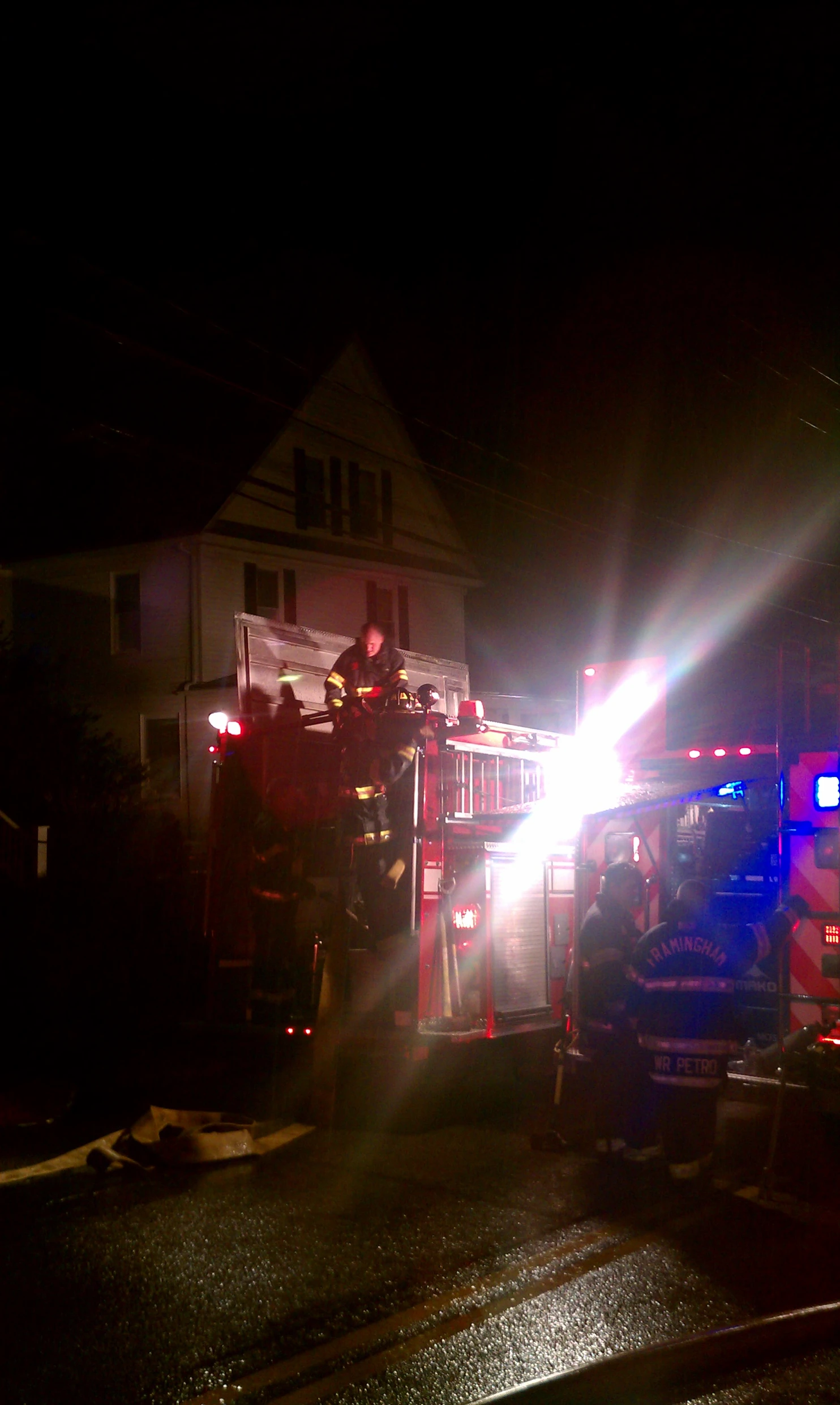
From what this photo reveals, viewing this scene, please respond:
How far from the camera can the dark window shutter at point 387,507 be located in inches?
979

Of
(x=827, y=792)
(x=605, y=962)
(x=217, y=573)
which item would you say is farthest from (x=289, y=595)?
(x=605, y=962)

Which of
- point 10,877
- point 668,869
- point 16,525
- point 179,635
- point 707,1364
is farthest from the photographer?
point 16,525

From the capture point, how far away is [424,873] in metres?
6.86

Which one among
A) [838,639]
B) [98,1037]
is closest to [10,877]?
[98,1037]

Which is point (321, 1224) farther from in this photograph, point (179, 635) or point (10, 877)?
point (179, 635)

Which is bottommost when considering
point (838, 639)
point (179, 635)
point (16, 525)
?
point (838, 639)

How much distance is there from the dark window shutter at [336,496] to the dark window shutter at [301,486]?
64 cm

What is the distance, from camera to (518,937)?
25.1 ft

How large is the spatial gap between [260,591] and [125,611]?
8.92 ft

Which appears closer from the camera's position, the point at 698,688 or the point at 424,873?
the point at 424,873

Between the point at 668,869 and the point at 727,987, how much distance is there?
367 cm

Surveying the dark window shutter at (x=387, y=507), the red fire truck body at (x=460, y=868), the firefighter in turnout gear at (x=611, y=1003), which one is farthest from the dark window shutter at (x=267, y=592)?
the firefighter in turnout gear at (x=611, y=1003)

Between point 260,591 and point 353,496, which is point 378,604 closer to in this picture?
point 353,496

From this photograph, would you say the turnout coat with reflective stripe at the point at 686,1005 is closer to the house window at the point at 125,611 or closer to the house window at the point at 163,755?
the house window at the point at 163,755
